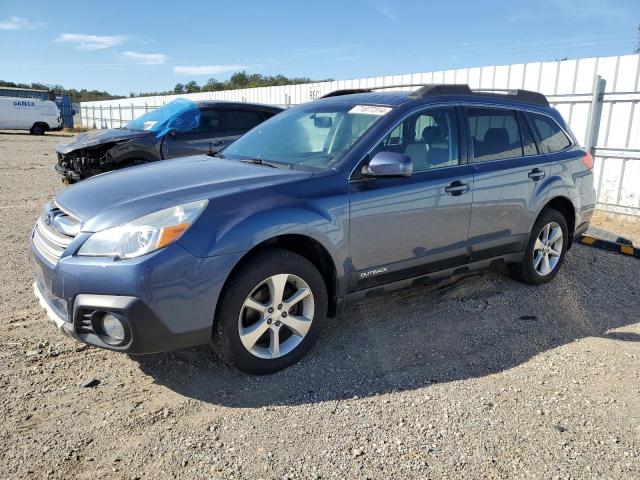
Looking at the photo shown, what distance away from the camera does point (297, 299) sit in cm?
332

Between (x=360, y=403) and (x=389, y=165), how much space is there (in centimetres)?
153

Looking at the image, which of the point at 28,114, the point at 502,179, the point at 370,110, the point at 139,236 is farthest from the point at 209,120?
the point at 28,114

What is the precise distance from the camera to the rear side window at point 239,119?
8.84 metres

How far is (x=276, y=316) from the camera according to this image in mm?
3266

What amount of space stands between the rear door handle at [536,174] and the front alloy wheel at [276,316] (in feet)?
8.34

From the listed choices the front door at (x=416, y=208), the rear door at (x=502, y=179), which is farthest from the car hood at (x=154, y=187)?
the rear door at (x=502, y=179)

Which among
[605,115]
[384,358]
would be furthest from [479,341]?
[605,115]

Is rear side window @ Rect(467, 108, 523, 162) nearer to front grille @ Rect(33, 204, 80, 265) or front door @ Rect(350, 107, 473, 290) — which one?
front door @ Rect(350, 107, 473, 290)

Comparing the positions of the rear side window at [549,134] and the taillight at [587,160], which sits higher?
the rear side window at [549,134]

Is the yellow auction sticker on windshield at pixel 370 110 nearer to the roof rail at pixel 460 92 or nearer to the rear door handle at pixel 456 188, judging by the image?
the roof rail at pixel 460 92

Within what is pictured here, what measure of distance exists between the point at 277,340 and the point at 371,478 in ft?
3.69

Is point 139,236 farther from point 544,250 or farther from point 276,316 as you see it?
point 544,250

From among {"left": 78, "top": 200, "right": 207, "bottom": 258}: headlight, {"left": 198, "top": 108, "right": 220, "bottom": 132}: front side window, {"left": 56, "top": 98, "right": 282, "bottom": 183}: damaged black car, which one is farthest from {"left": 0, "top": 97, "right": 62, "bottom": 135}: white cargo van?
{"left": 78, "top": 200, "right": 207, "bottom": 258}: headlight

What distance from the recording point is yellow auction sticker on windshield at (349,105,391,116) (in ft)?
12.7
